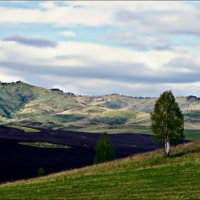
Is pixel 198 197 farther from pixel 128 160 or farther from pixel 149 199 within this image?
pixel 128 160

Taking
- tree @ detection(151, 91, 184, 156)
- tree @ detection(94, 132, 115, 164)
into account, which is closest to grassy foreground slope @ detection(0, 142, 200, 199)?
tree @ detection(151, 91, 184, 156)

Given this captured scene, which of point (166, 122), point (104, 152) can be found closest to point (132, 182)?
point (166, 122)

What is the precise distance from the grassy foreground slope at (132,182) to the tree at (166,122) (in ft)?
7.86

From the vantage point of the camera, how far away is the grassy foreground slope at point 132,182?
Answer: 41.8m

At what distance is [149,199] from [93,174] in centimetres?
2494

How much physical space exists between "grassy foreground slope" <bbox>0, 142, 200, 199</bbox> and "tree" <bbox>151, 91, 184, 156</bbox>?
7.86ft

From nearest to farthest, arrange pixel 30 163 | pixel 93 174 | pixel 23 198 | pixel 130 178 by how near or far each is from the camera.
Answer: pixel 23 198 < pixel 130 178 < pixel 93 174 < pixel 30 163

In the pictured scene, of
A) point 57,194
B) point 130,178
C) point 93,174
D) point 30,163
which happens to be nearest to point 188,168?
point 130,178

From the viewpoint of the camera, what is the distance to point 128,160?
7156cm

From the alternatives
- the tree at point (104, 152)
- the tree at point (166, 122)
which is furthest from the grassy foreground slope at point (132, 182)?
the tree at point (104, 152)

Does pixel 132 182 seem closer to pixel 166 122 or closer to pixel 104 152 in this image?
pixel 166 122

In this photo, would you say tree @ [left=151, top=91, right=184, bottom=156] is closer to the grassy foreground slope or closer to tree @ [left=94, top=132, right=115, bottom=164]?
the grassy foreground slope

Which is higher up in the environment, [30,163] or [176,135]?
[176,135]

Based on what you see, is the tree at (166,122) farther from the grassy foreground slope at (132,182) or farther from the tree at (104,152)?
the tree at (104,152)
